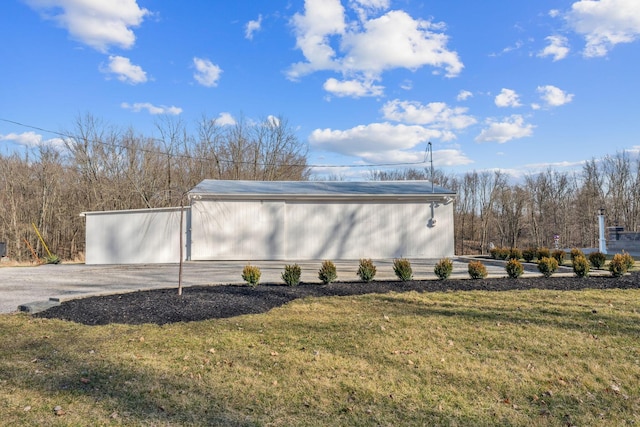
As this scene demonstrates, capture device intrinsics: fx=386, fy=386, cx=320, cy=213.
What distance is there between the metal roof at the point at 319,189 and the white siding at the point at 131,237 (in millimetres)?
1589

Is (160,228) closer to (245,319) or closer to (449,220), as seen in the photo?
(245,319)

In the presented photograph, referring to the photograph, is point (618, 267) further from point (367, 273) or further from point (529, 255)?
point (367, 273)

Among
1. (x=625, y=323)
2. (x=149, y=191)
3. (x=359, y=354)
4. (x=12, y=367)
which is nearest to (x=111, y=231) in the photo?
(x=149, y=191)

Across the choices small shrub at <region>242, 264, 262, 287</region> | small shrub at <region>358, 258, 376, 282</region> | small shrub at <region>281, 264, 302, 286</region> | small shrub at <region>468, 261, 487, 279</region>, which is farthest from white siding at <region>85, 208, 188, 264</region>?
small shrub at <region>468, 261, 487, 279</region>

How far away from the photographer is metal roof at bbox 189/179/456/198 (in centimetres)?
1423

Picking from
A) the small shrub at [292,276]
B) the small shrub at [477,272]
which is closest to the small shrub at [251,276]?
the small shrub at [292,276]

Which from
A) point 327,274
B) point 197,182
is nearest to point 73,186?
point 197,182

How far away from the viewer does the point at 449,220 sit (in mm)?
14797

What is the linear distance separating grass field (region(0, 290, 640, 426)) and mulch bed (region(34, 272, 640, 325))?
0.35 m

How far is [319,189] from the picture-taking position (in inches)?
615

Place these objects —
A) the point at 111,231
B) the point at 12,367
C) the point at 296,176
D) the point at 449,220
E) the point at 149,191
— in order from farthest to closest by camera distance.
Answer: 1. the point at 296,176
2. the point at 149,191
3. the point at 449,220
4. the point at 111,231
5. the point at 12,367

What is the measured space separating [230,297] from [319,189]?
9.99 m

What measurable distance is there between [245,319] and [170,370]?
1.71m

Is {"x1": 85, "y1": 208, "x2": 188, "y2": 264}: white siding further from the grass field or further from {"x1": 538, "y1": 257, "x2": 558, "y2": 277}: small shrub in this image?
{"x1": 538, "y1": 257, "x2": 558, "y2": 277}: small shrub
